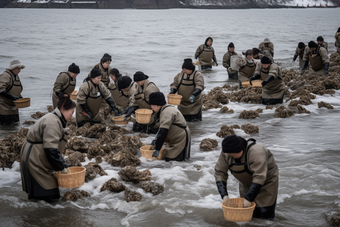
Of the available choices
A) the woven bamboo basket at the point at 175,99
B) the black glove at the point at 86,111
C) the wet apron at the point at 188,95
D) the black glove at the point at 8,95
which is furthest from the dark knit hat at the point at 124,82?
the black glove at the point at 8,95

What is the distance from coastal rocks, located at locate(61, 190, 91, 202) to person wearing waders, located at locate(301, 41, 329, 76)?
1015 cm

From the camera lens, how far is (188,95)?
9.55 m

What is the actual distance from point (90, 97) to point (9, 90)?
93.9 inches

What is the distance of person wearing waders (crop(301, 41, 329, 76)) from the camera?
13.0m

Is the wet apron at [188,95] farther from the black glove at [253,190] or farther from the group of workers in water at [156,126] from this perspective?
the black glove at [253,190]

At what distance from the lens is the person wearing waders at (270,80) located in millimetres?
10297

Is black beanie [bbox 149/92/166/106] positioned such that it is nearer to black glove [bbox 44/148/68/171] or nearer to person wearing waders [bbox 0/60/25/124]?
black glove [bbox 44/148/68/171]

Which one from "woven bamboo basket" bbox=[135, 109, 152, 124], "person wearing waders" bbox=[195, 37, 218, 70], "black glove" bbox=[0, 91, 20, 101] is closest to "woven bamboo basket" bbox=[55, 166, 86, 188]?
"woven bamboo basket" bbox=[135, 109, 152, 124]

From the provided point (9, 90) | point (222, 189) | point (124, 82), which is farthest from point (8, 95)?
point (222, 189)

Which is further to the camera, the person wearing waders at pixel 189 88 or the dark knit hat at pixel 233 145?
the person wearing waders at pixel 189 88

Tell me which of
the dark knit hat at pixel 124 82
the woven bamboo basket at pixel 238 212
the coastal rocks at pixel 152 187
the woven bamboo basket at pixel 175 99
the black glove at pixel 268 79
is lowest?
the coastal rocks at pixel 152 187

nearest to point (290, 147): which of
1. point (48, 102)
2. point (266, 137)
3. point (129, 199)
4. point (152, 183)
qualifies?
point (266, 137)

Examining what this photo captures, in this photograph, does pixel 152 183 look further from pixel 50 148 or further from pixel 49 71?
pixel 49 71

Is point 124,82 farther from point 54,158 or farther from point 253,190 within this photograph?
point 253,190
